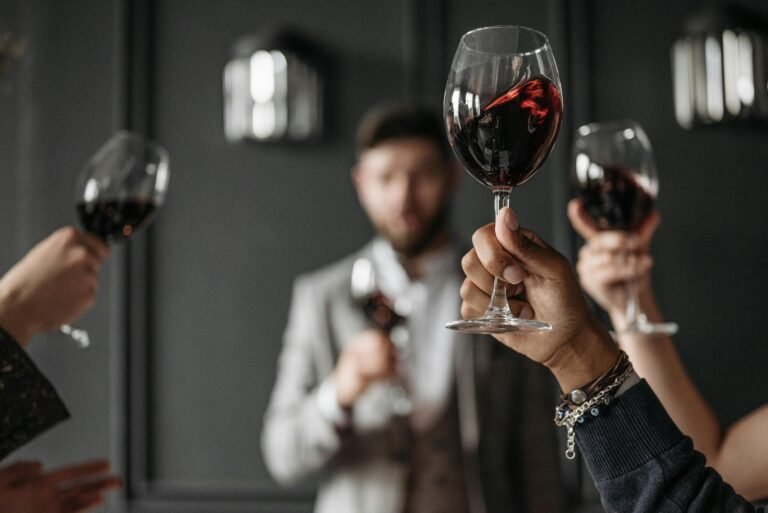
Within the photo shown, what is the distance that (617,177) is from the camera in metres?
1.28

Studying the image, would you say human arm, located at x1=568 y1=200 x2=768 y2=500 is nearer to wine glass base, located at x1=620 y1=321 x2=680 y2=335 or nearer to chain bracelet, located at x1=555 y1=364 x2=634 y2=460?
wine glass base, located at x1=620 y1=321 x2=680 y2=335

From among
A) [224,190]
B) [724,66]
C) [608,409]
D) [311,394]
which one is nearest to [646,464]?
[608,409]

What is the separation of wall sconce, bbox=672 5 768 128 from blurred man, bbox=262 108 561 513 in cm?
85

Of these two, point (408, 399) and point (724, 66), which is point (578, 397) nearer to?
point (408, 399)

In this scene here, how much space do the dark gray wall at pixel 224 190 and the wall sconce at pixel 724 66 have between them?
0.11m

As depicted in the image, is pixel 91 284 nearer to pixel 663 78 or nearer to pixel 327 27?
pixel 327 27

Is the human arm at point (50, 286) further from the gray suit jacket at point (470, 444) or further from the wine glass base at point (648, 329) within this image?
the gray suit jacket at point (470, 444)

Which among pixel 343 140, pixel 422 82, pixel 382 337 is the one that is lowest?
pixel 382 337

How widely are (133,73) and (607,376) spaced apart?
8.60 ft

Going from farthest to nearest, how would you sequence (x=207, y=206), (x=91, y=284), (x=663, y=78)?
(x=207, y=206) < (x=663, y=78) < (x=91, y=284)

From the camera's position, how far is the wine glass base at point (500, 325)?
754 mm

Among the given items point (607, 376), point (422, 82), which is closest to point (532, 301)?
point (607, 376)

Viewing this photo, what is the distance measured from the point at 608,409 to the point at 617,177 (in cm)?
58

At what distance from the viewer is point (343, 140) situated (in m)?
2.97
